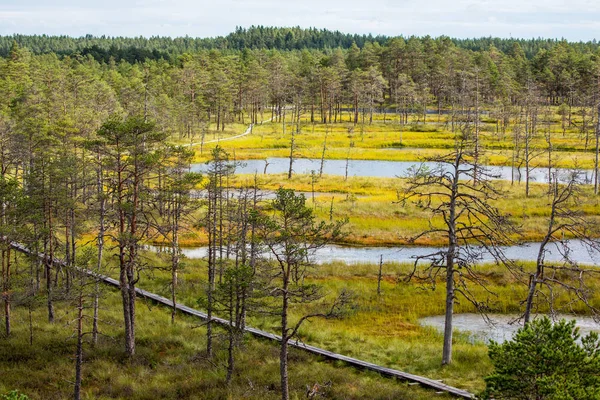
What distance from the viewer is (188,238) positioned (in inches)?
2092

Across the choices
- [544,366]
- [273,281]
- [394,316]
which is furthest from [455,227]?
[544,366]

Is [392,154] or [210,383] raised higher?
[392,154]

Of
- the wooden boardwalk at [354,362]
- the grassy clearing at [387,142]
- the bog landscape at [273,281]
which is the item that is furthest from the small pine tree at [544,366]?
the grassy clearing at [387,142]

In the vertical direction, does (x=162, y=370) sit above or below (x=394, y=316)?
below

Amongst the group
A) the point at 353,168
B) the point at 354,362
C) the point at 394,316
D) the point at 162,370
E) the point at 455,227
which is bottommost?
the point at 162,370

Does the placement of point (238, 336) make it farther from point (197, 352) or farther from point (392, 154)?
point (392, 154)

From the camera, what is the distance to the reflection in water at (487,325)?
3197 centimetres

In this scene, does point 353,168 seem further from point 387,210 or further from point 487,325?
point 487,325

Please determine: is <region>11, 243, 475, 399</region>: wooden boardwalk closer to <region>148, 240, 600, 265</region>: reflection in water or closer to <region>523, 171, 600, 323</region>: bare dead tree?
<region>523, 171, 600, 323</region>: bare dead tree

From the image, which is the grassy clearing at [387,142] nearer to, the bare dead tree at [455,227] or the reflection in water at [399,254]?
the reflection in water at [399,254]

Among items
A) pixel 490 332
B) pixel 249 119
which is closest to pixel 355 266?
pixel 490 332

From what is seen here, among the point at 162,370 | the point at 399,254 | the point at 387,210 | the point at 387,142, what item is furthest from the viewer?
the point at 387,142

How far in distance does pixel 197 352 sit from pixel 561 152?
73604 millimetres

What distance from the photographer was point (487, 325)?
32219 millimetres
